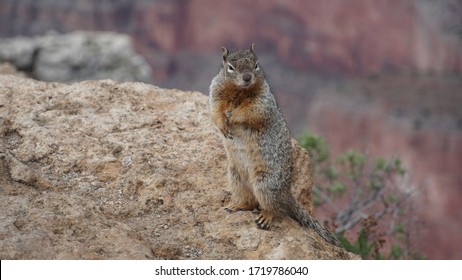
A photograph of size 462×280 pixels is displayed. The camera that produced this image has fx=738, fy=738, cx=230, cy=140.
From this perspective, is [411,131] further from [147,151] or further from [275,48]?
[147,151]

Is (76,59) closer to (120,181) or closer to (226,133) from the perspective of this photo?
(120,181)

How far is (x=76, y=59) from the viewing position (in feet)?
83.9

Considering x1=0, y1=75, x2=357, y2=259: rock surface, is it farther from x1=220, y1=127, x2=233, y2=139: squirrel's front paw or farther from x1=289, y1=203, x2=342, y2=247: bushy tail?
x1=220, y1=127, x2=233, y2=139: squirrel's front paw

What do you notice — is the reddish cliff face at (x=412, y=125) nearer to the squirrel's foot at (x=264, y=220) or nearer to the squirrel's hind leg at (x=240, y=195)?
the squirrel's hind leg at (x=240, y=195)

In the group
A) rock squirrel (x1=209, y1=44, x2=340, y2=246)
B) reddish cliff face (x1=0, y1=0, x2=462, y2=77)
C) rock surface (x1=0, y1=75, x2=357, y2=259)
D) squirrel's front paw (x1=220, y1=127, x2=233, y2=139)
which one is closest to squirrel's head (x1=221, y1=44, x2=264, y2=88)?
rock squirrel (x1=209, y1=44, x2=340, y2=246)

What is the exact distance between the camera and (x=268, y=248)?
7598 millimetres

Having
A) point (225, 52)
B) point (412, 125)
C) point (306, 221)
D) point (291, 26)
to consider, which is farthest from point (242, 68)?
point (291, 26)

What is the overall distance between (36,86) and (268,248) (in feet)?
13.6

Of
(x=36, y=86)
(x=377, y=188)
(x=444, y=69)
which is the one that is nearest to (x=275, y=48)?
(x=444, y=69)

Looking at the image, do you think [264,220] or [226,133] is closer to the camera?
[264,220]

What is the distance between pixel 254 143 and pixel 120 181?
1.58 metres

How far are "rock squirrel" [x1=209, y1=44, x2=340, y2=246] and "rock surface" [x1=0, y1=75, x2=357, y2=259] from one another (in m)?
0.22

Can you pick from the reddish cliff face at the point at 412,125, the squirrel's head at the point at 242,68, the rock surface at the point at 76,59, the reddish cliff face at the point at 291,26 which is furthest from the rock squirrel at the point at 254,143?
the reddish cliff face at the point at 291,26

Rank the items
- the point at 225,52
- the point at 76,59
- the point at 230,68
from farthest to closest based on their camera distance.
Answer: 1. the point at 76,59
2. the point at 225,52
3. the point at 230,68
